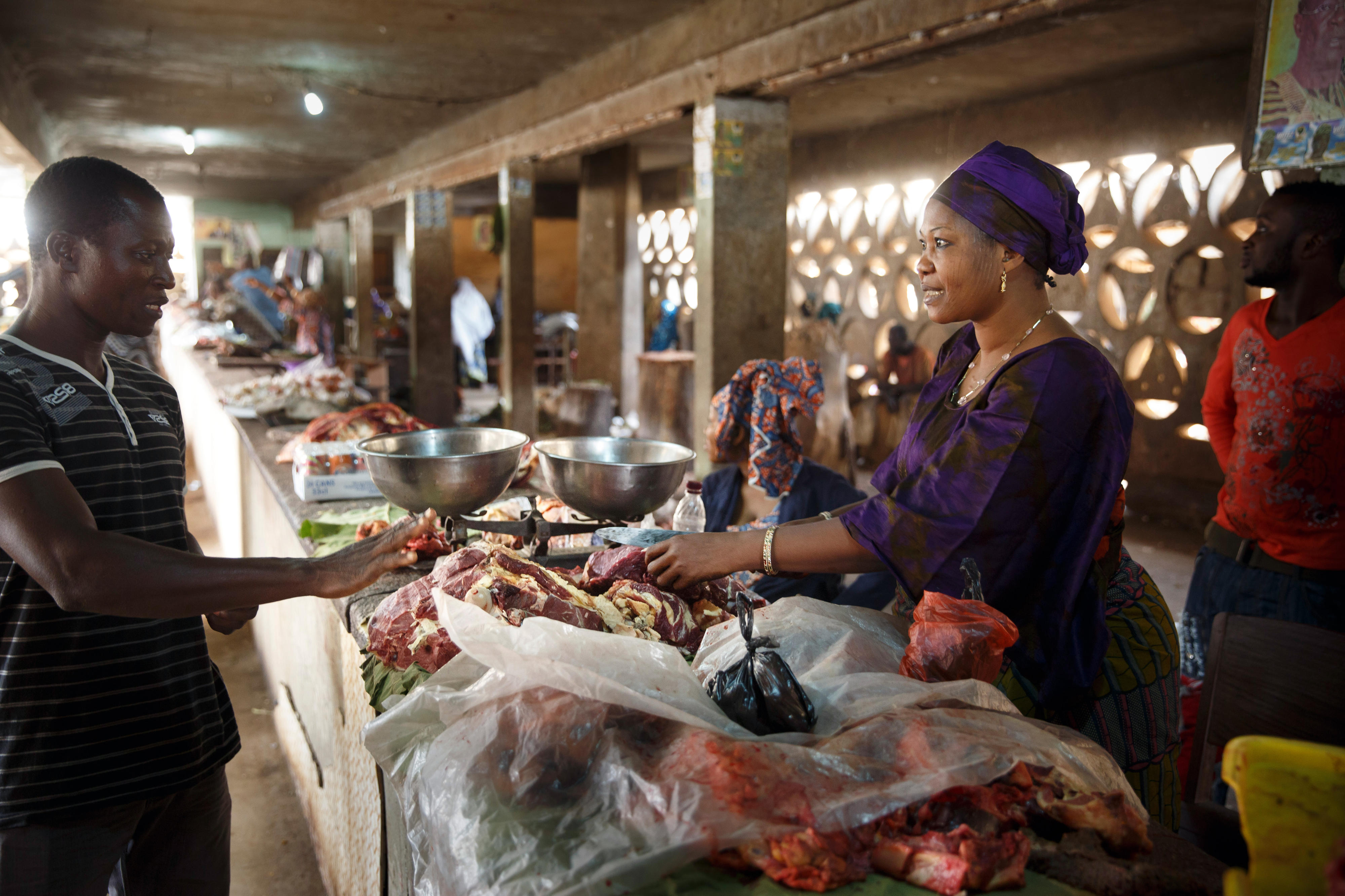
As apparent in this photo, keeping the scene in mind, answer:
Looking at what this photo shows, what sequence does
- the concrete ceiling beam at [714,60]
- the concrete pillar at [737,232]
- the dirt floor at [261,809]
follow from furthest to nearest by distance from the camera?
the concrete pillar at [737,232]
the concrete ceiling beam at [714,60]
the dirt floor at [261,809]

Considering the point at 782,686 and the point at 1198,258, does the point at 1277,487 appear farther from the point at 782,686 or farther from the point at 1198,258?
the point at 1198,258

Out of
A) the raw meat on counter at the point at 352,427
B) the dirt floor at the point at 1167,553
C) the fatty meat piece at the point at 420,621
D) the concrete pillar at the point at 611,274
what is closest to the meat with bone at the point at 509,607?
the fatty meat piece at the point at 420,621

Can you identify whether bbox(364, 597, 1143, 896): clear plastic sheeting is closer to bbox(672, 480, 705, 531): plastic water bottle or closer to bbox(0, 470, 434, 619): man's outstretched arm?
bbox(0, 470, 434, 619): man's outstretched arm

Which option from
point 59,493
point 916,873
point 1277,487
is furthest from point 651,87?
point 916,873

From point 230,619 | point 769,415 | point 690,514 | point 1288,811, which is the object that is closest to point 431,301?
point 769,415

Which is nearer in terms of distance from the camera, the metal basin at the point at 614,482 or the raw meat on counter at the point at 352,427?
the metal basin at the point at 614,482

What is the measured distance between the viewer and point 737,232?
5719 millimetres

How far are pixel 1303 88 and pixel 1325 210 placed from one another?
1.30 ft

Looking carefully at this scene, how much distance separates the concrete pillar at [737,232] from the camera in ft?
18.5

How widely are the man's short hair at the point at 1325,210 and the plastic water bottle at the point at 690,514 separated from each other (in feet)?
7.21

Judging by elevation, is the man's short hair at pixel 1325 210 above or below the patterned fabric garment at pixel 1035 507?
above

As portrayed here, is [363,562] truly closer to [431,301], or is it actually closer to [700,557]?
[700,557]

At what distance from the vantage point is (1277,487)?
9.33ft

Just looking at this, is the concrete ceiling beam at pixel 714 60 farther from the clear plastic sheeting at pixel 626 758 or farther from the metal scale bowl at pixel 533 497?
the clear plastic sheeting at pixel 626 758
